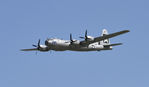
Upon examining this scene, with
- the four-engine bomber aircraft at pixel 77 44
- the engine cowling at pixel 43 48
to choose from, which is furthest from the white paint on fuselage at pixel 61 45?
the engine cowling at pixel 43 48

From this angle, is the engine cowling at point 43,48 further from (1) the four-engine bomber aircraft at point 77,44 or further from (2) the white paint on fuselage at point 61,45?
(2) the white paint on fuselage at point 61,45

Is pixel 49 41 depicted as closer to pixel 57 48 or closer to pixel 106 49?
pixel 57 48

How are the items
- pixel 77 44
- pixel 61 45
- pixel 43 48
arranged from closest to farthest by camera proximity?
1. pixel 61 45
2. pixel 77 44
3. pixel 43 48

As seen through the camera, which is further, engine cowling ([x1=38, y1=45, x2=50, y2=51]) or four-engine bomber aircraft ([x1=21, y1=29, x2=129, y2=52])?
engine cowling ([x1=38, y1=45, x2=50, y2=51])

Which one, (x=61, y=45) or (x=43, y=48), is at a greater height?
(x=61, y=45)

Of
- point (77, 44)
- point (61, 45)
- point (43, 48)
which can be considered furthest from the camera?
point (43, 48)

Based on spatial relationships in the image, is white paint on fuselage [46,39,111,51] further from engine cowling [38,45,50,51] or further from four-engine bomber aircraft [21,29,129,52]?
engine cowling [38,45,50,51]

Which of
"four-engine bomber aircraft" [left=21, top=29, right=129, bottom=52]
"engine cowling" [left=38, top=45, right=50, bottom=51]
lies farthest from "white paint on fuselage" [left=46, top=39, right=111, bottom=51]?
"engine cowling" [left=38, top=45, right=50, bottom=51]

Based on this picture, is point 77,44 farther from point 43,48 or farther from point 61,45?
point 43,48

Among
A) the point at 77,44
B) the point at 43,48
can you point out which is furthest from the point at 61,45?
the point at 43,48

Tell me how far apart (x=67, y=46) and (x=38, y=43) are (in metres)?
10.2

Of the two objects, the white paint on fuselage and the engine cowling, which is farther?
the engine cowling

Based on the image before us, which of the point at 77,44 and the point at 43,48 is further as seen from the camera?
the point at 43,48

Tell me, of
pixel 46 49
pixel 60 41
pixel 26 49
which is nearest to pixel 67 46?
pixel 60 41
